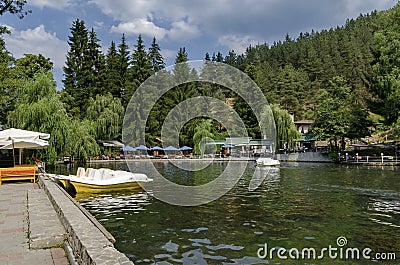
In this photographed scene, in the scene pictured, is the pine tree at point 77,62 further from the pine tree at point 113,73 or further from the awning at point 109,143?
the awning at point 109,143

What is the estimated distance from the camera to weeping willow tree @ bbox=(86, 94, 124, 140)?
148 feet

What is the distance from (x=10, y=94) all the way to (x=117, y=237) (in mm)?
23221

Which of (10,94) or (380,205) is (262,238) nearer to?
(380,205)

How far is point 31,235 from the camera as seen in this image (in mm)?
5051

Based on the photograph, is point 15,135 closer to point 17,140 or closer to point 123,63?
point 17,140

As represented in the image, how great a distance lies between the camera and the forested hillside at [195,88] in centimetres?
2333

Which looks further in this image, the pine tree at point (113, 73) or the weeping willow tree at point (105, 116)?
the pine tree at point (113, 73)

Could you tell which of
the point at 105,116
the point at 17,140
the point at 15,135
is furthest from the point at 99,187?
the point at 105,116

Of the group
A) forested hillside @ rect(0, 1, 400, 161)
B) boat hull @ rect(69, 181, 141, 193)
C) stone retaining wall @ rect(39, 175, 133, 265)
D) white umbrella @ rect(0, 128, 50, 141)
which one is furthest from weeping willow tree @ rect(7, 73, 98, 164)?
stone retaining wall @ rect(39, 175, 133, 265)

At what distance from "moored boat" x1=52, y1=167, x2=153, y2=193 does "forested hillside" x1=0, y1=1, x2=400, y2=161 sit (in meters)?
7.63

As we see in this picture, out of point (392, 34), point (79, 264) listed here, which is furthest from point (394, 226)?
point (392, 34)

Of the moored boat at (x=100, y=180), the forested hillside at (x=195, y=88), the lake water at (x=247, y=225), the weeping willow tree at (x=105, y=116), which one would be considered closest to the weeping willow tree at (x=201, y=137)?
the forested hillside at (x=195, y=88)

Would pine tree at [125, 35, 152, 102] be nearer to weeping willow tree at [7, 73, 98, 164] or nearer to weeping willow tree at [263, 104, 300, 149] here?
weeping willow tree at [263, 104, 300, 149]

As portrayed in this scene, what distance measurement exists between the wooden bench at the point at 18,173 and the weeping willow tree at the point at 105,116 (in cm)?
3137
